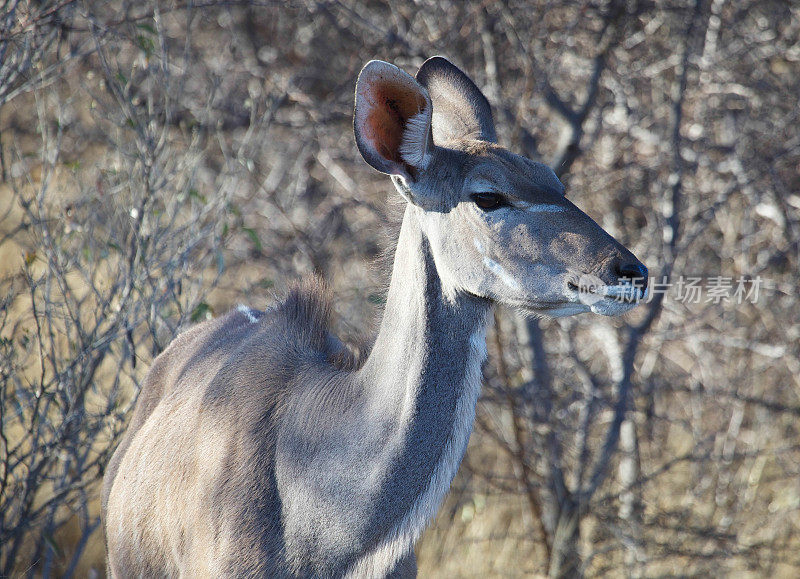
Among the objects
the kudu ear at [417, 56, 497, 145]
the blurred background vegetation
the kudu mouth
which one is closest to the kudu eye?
the kudu mouth

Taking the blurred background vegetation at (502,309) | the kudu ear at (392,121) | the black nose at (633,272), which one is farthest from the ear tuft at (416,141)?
the blurred background vegetation at (502,309)

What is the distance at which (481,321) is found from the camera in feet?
9.12

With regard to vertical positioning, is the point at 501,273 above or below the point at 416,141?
below

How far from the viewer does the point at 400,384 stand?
271cm

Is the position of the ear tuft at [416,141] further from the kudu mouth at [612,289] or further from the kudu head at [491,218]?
the kudu mouth at [612,289]

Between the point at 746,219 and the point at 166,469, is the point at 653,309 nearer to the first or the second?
the point at 746,219

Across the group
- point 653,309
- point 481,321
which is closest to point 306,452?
point 481,321

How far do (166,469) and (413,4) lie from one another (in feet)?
12.9

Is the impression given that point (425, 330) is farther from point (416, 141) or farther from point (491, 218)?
point (416, 141)

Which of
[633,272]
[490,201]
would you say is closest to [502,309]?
[490,201]

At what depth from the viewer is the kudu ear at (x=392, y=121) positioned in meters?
2.67

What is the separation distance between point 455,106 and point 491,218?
0.75 m

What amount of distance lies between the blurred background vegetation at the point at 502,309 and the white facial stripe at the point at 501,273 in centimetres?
192

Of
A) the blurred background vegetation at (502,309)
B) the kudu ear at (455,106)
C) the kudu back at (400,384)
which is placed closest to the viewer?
the kudu back at (400,384)
